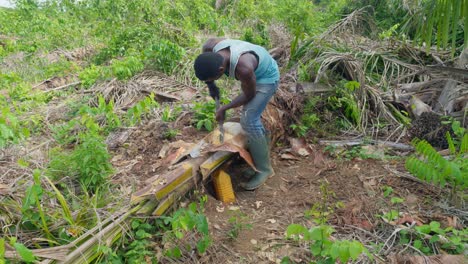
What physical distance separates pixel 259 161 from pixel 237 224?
2.79ft

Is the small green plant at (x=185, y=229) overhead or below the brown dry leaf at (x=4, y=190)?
below

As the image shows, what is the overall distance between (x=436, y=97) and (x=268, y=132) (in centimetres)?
242

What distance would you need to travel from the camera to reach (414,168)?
9.76 ft

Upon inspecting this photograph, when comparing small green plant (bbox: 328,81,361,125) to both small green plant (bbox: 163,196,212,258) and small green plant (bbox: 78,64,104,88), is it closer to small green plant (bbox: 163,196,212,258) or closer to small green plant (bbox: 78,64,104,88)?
small green plant (bbox: 163,196,212,258)

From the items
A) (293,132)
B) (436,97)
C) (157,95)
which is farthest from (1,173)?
(436,97)

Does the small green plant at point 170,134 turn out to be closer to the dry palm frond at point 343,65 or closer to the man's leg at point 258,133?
the man's leg at point 258,133

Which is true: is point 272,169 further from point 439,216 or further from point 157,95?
point 157,95

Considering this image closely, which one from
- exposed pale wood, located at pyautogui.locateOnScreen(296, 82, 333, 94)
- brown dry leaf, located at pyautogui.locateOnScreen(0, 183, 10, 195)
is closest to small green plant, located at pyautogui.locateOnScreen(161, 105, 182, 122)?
exposed pale wood, located at pyautogui.locateOnScreen(296, 82, 333, 94)

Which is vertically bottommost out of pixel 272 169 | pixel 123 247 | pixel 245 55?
pixel 272 169

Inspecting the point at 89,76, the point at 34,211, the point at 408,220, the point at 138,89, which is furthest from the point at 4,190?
the point at 89,76

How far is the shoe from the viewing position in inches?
146

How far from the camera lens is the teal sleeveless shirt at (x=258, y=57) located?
3264mm

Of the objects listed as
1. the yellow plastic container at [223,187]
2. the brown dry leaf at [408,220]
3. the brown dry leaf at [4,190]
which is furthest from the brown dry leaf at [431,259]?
the brown dry leaf at [4,190]

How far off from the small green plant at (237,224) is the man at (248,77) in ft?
1.53
